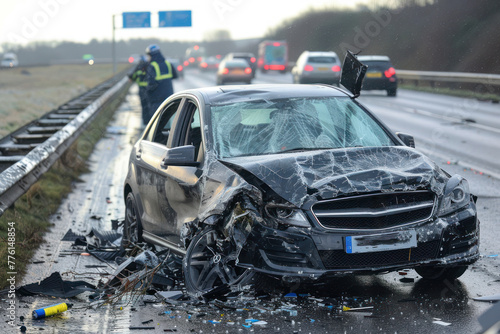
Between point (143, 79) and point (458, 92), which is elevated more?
point (143, 79)

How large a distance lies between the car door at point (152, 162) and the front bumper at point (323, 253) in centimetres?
177

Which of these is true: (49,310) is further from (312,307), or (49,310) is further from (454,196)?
(454,196)

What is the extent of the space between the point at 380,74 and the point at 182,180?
26.0 m

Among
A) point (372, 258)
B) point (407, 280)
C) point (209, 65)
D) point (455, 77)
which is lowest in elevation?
point (209, 65)

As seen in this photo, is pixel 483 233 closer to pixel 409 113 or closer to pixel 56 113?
pixel 56 113

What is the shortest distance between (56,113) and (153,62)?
216cm

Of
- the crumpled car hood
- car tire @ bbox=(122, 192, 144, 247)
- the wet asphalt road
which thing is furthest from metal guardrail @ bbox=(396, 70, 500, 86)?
the crumpled car hood

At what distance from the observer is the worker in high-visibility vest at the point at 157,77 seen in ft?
52.7

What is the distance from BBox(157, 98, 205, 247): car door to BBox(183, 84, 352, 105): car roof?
15 cm

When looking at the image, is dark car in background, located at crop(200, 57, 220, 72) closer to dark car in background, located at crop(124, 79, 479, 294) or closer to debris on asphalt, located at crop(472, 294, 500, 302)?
dark car in background, located at crop(124, 79, 479, 294)

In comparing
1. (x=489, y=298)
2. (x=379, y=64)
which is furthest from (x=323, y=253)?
(x=379, y=64)

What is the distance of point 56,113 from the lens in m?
15.4

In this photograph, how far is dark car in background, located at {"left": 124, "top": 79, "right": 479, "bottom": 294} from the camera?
511 centimetres

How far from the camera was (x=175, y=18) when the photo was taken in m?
65.9
